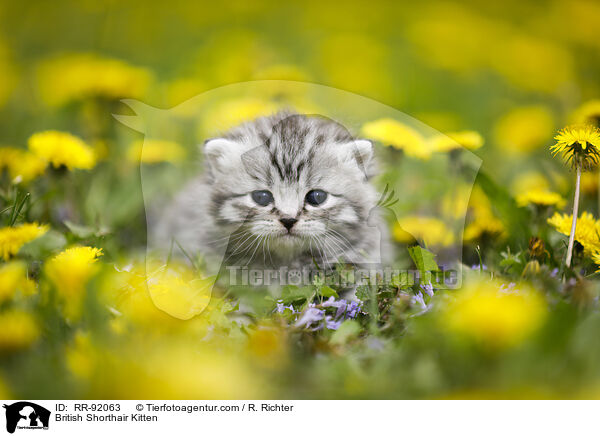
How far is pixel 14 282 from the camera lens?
3.77 feet

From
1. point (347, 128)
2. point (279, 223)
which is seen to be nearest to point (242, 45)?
point (347, 128)

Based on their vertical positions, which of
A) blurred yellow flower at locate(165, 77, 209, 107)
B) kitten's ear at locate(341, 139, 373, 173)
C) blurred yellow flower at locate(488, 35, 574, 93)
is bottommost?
kitten's ear at locate(341, 139, 373, 173)

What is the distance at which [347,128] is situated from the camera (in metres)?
1.28

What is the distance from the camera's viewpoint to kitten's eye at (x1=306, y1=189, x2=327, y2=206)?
1306mm

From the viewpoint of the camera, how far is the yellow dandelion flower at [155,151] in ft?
4.35

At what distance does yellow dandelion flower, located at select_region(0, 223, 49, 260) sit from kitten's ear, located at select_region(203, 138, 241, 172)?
1.48 feet

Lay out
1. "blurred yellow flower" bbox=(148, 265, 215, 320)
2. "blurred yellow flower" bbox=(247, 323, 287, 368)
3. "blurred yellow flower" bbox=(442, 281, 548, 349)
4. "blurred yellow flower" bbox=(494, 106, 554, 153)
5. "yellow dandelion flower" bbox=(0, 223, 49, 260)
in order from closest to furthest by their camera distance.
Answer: "blurred yellow flower" bbox=(442, 281, 548, 349), "blurred yellow flower" bbox=(247, 323, 287, 368), "blurred yellow flower" bbox=(148, 265, 215, 320), "yellow dandelion flower" bbox=(0, 223, 49, 260), "blurred yellow flower" bbox=(494, 106, 554, 153)

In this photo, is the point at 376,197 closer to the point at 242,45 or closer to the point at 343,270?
the point at 343,270

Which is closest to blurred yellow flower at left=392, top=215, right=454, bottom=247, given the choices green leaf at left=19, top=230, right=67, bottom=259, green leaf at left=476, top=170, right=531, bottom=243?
green leaf at left=476, top=170, right=531, bottom=243

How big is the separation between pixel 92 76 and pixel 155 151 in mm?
241

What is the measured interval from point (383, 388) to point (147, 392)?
0.43 meters

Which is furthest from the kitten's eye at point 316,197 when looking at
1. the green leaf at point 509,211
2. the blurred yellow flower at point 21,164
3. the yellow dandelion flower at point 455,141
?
the blurred yellow flower at point 21,164

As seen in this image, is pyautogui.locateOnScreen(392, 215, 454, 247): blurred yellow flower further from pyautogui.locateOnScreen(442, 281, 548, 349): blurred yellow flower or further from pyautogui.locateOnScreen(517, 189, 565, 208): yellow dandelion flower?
pyautogui.locateOnScreen(442, 281, 548, 349): blurred yellow flower
